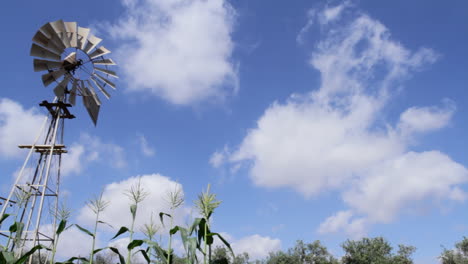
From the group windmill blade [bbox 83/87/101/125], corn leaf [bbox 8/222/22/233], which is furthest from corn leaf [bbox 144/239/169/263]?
windmill blade [bbox 83/87/101/125]

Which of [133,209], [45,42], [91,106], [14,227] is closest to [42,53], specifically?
[45,42]

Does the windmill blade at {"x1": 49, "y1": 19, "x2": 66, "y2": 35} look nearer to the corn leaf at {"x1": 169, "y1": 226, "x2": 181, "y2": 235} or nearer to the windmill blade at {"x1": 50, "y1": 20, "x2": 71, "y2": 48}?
the windmill blade at {"x1": 50, "y1": 20, "x2": 71, "y2": 48}

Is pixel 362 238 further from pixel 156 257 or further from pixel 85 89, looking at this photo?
pixel 156 257

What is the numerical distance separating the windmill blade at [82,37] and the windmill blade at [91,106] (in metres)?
2.65

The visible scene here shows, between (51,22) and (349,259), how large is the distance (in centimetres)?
7934

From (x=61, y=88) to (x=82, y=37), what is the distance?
3.32m

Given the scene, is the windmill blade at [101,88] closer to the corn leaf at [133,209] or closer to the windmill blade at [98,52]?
the windmill blade at [98,52]

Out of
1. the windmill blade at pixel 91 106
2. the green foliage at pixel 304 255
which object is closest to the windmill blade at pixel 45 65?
the windmill blade at pixel 91 106

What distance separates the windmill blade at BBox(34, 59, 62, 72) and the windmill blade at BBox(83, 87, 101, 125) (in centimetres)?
214

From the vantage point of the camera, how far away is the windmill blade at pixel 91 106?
71.0 ft

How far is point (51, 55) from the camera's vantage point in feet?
64.7

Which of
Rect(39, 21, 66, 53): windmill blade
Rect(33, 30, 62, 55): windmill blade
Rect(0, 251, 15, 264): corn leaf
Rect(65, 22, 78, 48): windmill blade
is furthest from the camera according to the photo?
Rect(65, 22, 78, 48): windmill blade

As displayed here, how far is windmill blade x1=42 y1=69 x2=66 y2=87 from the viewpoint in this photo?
19719mm

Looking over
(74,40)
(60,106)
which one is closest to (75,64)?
(74,40)
